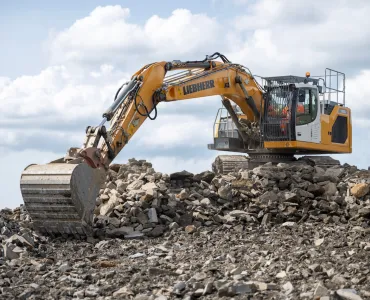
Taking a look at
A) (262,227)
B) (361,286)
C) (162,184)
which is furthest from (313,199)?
(361,286)

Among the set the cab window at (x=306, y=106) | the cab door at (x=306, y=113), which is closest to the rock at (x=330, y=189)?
the cab door at (x=306, y=113)

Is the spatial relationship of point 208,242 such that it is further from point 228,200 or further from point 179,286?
point 179,286

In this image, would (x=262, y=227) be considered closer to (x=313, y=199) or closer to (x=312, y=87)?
(x=313, y=199)

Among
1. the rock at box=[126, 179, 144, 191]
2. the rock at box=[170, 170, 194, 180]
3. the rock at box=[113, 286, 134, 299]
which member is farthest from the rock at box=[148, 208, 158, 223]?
the rock at box=[113, 286, 134, 299]

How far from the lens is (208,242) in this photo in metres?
10.6

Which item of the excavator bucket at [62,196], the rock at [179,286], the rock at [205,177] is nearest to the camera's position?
the rock at [179,286]

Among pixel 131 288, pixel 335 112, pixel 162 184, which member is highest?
pixel 335 112

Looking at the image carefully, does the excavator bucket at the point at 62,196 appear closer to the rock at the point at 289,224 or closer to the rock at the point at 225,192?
the rock at the point at 225,192

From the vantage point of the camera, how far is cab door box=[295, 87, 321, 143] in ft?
51.9

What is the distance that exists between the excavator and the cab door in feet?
0.08

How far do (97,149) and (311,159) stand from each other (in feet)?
23.4

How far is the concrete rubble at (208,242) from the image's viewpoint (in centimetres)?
694

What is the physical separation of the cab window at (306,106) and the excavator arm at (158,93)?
97 centimetres

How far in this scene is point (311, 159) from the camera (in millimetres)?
16938
